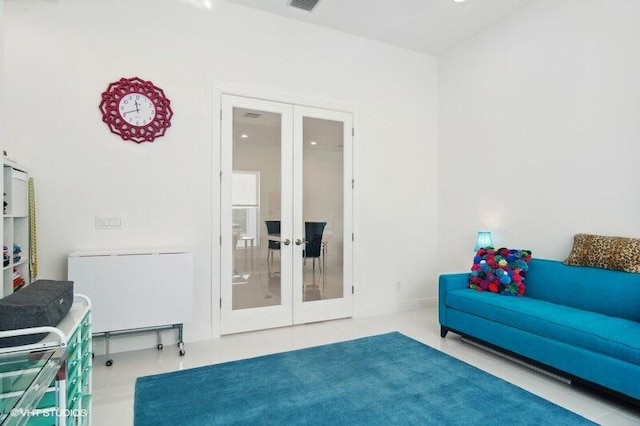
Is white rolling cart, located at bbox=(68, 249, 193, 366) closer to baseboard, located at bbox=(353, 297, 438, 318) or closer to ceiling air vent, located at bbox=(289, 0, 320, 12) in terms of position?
baseboard, located at bbox=(353, 297, 438, 318)

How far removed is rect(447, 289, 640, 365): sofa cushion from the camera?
231cm

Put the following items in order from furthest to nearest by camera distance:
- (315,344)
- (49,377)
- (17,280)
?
1. (315,344)
2. (17,280)
3. (49,377)

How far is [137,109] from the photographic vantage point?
3398mm

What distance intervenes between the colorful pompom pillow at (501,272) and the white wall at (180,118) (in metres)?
1.26

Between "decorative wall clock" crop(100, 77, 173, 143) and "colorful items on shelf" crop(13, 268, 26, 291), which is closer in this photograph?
"colorful items on shelf" crop(13, 268, 26, 291)

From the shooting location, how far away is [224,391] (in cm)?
256

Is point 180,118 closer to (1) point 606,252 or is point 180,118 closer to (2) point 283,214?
(2) point 283,214

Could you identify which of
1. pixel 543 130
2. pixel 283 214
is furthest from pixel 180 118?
pixel 543 130

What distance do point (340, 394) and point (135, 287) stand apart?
191cm

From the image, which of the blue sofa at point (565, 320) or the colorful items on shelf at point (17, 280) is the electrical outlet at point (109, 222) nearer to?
the colorful items on shelf at point (17, 280)

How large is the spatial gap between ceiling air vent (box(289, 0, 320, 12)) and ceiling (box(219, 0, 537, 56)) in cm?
4

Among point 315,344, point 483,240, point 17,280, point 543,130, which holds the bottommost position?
point 315,344

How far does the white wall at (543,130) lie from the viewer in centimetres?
313

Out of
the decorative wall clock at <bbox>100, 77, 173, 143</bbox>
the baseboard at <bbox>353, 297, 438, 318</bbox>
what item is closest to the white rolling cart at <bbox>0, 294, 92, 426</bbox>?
the decorative wall clock at <bbox>100, 77, 173, 143</bbox>
